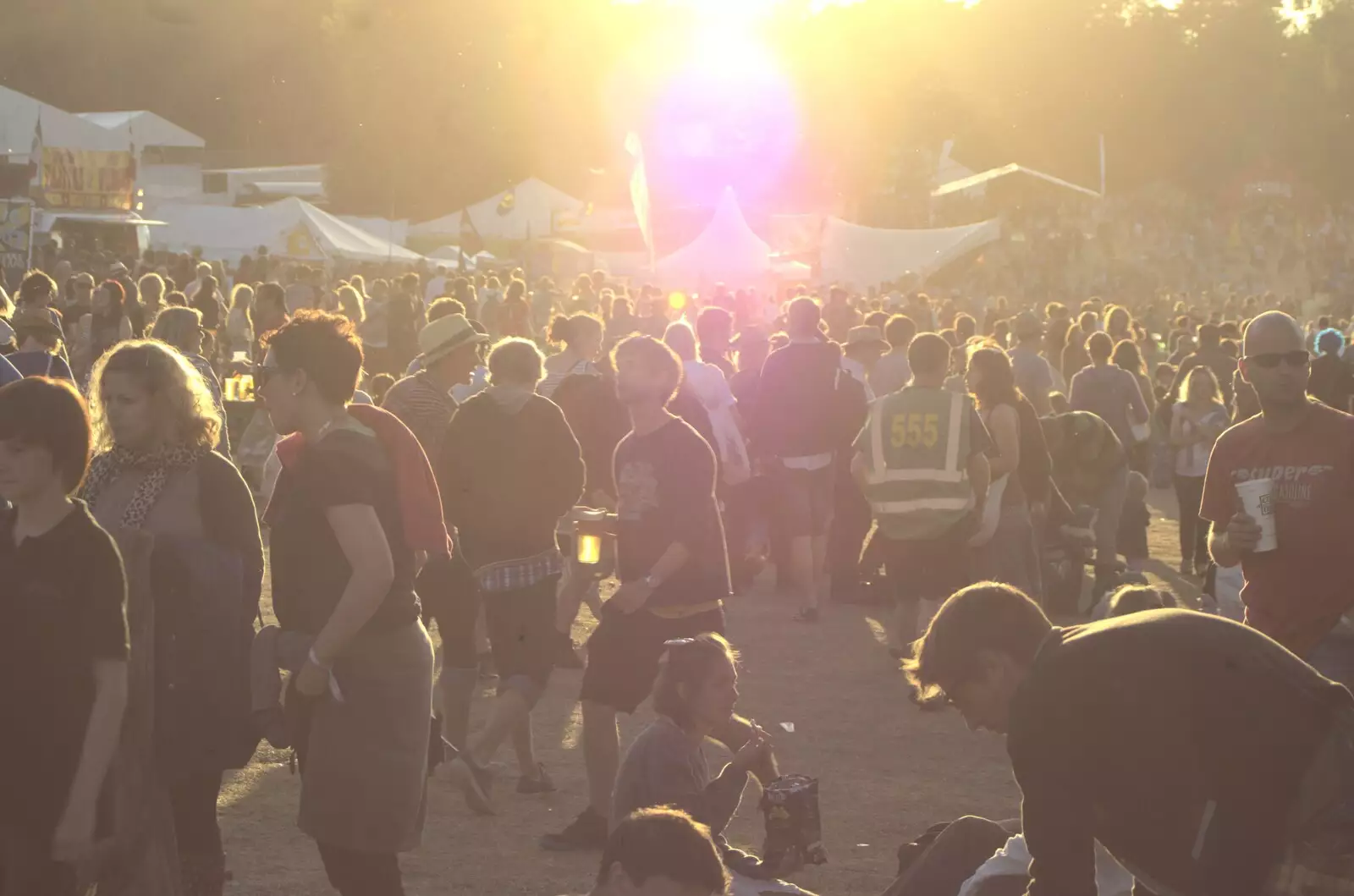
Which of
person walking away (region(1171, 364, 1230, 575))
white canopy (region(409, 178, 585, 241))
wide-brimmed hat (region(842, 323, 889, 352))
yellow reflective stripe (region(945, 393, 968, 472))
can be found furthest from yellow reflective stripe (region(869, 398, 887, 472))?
white canopy (region(409, 178, 585, 241))

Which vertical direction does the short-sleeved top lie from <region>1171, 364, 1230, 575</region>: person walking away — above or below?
above

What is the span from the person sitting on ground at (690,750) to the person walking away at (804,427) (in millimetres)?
5936

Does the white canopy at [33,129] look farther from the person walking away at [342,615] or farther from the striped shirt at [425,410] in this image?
the person walking away at [342,615]

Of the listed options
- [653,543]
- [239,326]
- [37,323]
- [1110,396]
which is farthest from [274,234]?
[653,543]

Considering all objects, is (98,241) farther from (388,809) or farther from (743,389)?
(388,809)

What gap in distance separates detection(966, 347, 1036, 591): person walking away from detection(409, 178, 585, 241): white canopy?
107 feet

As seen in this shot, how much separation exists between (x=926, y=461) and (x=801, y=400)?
2409 millimetres

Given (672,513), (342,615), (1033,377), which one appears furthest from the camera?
(1033,377)

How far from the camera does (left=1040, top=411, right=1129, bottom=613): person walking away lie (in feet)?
37.3

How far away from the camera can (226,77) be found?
84812 millimetres

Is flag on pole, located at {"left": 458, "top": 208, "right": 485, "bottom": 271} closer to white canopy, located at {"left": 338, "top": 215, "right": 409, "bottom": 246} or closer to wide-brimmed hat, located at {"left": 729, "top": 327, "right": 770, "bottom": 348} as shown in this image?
white canopy, located at {"left": 338, "top": 215, "right": 409, "bottom": 246}

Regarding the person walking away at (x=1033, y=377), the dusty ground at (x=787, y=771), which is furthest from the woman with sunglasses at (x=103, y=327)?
the person walking away at (x=1033, y=377)

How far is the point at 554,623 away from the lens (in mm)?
6941

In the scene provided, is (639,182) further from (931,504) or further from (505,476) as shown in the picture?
(505,476)
